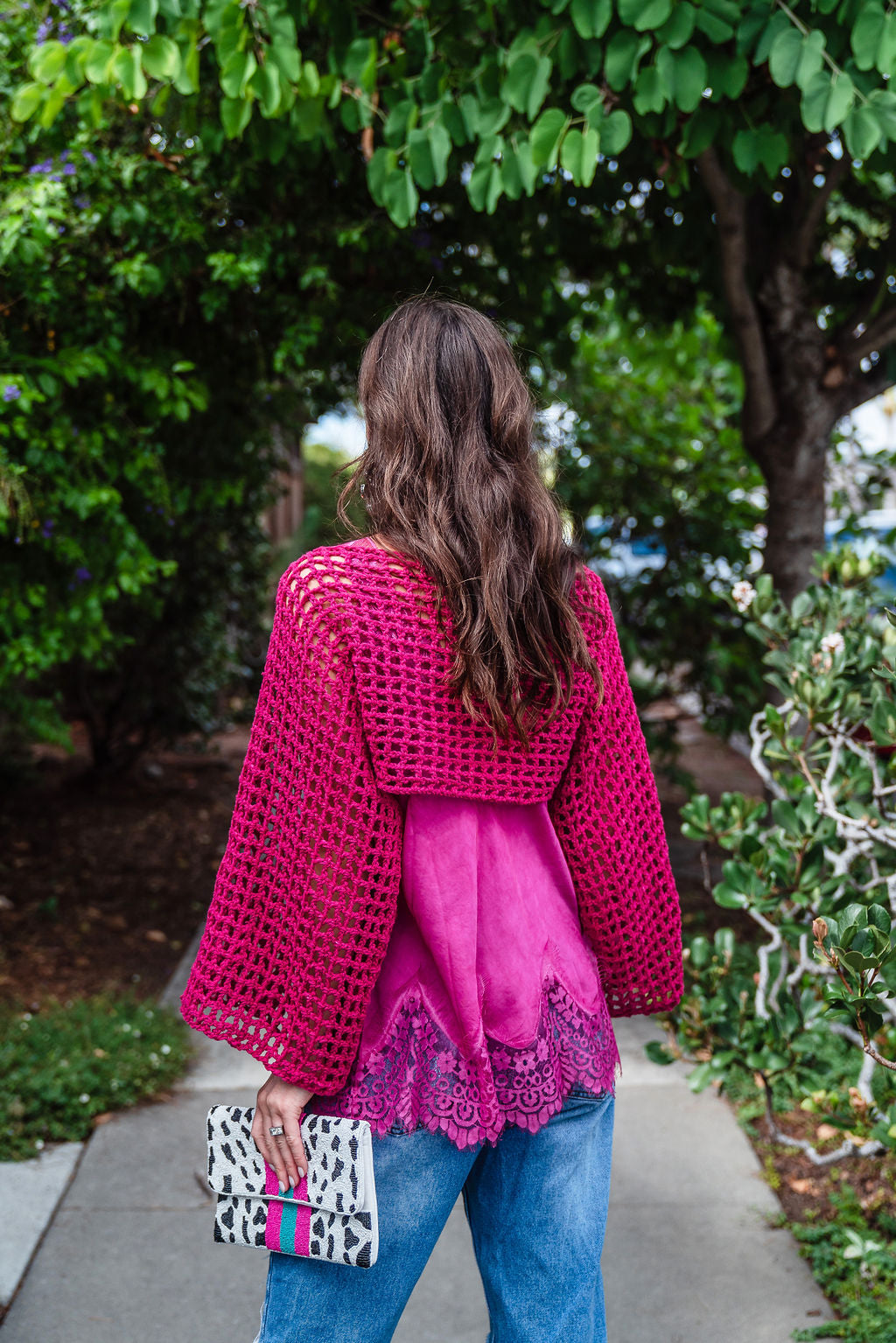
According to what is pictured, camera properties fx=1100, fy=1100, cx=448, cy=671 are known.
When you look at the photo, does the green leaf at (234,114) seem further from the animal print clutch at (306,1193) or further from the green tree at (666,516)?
the green tree at (666,516)

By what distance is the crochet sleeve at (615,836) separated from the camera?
165 centimetres

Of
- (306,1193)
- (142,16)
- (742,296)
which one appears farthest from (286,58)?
(306,1193)

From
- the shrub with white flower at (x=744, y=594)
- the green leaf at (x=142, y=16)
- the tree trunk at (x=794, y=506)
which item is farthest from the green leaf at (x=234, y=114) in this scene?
the tree trunk at (x=794, y=506)

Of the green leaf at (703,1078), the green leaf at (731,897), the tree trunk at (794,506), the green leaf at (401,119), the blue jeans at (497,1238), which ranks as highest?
the green leaf at (401,119)

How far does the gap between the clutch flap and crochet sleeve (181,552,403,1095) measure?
0.06 m

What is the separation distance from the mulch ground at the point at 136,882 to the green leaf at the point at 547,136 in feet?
7.10

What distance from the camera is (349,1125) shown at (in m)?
1.41

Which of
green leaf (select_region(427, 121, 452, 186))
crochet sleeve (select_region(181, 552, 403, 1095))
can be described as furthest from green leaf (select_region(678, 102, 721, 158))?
crochet sleeve (select_region(181, 552, 403, 1095))

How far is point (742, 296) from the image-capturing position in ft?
12.9

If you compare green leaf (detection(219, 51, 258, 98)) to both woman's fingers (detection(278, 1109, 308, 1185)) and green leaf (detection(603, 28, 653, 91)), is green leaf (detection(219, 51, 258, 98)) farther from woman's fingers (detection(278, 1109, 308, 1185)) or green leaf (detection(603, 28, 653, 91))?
woman's fingers (detection(278, 1109, 308, 1185))

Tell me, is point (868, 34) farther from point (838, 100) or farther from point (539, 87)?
point (539, 87)

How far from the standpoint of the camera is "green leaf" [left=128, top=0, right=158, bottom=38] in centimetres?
254

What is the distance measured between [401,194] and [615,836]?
197 cm

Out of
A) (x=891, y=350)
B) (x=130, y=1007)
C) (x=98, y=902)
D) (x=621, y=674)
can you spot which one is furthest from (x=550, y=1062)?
(x=98, y=902)
